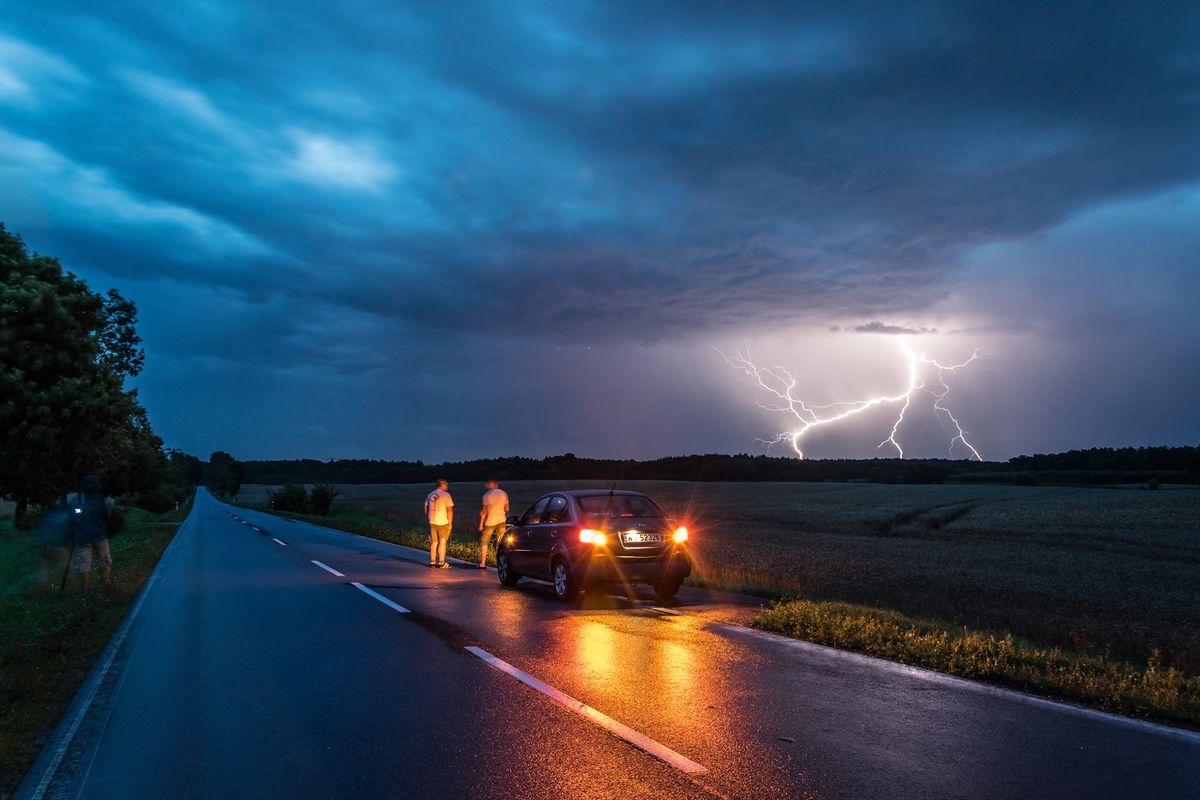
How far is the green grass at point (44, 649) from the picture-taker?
5930 millimetres

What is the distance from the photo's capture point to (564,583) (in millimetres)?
12570

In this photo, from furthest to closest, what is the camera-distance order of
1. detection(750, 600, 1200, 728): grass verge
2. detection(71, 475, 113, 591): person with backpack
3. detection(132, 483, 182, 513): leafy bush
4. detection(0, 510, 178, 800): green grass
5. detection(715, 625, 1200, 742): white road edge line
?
detection(132, 483, 182, 513): leafy bush → detection(71, 475, 113, 591): person with backpack → detection(750, 600, 1200, 728): grass verge → detection(0, 510, 178, 800): green grass → detection(715, 625, 1200, 742): white road edge line

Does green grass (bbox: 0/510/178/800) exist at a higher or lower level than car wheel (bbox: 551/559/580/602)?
lower

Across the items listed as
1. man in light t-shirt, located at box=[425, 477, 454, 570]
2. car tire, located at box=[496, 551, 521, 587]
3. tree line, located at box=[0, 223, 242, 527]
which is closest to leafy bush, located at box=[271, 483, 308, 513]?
man in light t-shirt, located at box=[425, 477, 454, 570]

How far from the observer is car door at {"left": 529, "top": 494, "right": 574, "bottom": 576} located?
12984mm

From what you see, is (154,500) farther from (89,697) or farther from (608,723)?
(608,723)

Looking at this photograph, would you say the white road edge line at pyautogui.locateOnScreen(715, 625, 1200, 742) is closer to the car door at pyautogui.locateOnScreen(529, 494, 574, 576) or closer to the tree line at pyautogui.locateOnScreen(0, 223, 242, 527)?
the car door at pyautogui.locateOnScreen(529, 494, 574, 576)

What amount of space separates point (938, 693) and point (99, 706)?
6772mm

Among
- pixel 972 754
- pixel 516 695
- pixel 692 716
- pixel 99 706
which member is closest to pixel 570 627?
pixel 516 695

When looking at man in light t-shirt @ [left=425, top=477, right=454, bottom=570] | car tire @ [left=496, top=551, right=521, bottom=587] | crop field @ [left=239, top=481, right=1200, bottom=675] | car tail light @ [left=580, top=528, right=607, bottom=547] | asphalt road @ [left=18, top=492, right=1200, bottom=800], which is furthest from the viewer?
man in light t-shirt @ [left=425, top=477, right=454, bottom=570]

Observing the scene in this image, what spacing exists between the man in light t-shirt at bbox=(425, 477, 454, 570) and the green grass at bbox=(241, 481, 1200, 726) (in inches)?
104

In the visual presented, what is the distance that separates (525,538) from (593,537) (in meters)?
2.32

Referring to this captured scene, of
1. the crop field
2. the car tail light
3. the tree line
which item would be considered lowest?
the crop field

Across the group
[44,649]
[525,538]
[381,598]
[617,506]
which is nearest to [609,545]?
[617,506]
